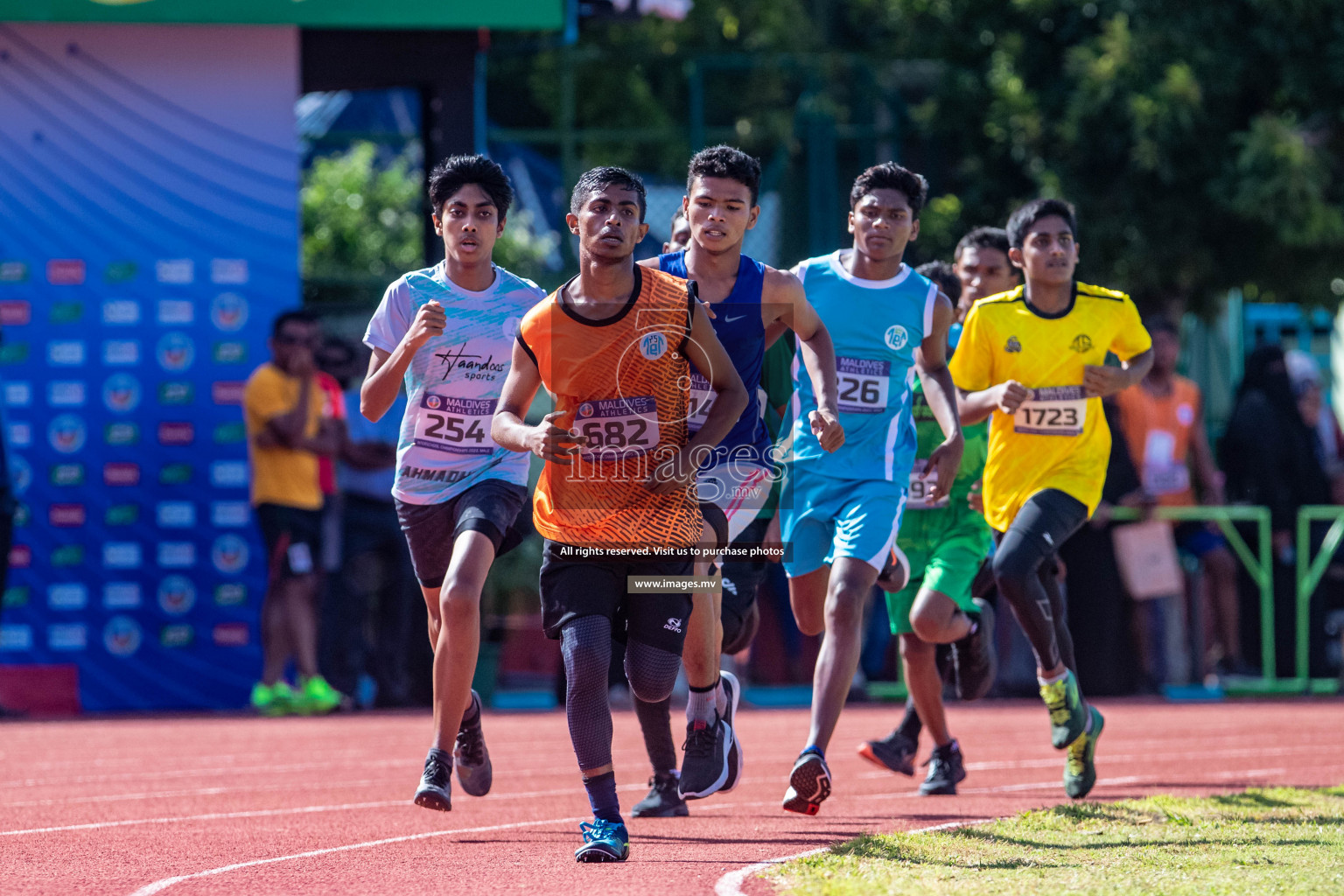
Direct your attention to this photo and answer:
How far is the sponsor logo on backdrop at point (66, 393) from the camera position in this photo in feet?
45.0

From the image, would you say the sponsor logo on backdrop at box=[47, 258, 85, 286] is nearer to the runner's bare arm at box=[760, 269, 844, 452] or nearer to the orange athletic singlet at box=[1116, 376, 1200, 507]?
the orange athletic singlet at box=[1116, 376, 1200, 507]

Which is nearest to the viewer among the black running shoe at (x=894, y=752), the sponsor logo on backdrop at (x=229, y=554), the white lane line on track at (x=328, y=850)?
the white lane line on track at (x=328, y=850)

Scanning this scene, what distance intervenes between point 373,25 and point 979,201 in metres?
5.63

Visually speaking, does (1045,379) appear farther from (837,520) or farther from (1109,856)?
(1109,856)

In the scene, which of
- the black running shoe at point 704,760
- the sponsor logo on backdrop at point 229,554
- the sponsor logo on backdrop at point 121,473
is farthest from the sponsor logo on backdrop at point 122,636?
the black running shoe at point 704,760

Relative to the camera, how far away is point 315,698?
13188 mm

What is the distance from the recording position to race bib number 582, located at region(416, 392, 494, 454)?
7.05 metres

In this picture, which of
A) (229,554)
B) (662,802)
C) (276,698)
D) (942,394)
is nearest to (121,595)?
(229,554)

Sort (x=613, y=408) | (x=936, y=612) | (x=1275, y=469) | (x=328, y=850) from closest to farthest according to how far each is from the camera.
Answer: (x=613, y=408) → (x=328, y=850) → (x=936, y=612) → (x=1275, y=469)

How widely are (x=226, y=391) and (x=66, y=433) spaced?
3.90 ft

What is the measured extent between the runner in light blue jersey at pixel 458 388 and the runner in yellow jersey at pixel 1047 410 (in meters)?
2.04

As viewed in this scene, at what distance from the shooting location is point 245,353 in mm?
13914

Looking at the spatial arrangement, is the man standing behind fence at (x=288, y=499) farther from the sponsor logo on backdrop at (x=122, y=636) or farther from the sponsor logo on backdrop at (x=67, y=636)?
the sponsor logo on backdrop at (x=67, y=636)

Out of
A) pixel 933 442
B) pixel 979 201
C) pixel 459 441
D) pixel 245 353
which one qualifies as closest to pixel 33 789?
pixel 459 441
